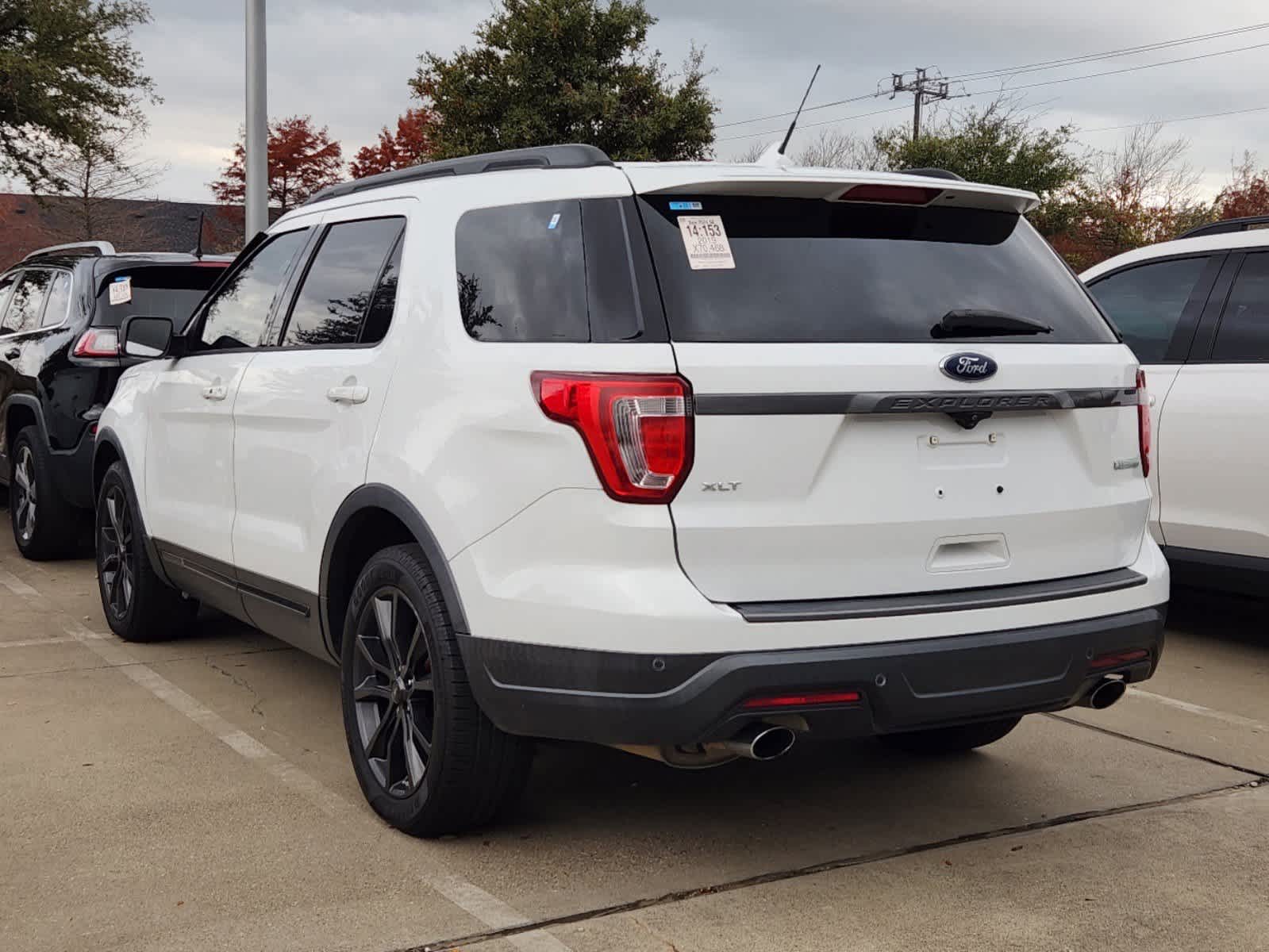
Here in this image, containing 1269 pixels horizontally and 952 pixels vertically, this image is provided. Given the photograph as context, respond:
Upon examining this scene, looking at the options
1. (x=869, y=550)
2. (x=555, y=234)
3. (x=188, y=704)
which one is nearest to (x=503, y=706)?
(x=869, y=550)

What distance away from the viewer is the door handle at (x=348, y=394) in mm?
4084

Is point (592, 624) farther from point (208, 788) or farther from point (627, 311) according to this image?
point (208, 788)

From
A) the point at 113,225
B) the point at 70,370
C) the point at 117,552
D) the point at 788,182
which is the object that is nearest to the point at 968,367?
the point at 788,182

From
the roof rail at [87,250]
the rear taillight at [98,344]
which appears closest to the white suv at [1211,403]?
the rear taillight at [98,344]

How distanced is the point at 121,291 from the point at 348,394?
434 cm

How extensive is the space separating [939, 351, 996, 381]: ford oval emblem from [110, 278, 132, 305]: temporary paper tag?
5.65m

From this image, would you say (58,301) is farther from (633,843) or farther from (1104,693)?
(1104,693)

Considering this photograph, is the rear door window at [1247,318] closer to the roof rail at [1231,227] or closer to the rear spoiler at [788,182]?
the roof rail at [1231,227]

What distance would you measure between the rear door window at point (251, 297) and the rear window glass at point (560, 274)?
142 cm

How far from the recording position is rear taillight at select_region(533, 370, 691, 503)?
3.20 m

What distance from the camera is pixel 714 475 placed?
3225 mm

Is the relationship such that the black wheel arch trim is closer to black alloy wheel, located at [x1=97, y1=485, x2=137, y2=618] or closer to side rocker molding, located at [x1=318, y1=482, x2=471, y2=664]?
black alloy wheel, located at [x1=97, y1=485, x2=137, y2=618]

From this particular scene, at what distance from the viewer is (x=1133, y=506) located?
382 cm

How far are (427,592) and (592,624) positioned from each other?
62 centimetres
